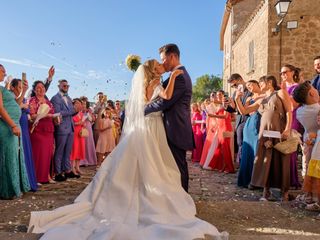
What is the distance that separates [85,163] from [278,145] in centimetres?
609

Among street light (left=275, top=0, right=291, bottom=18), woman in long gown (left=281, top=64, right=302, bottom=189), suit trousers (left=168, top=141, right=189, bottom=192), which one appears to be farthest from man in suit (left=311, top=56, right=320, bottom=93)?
street light (left=275, top=0, right=291, bottom=18)

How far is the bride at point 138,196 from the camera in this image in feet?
10.3

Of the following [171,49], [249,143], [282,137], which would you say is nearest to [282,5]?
[249,143]

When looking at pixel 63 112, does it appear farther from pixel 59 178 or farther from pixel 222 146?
pixel 222 146

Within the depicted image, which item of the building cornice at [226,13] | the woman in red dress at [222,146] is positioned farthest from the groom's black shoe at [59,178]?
the building cornice at [226,13]

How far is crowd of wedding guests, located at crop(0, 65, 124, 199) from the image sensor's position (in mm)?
5250

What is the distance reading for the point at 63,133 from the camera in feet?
22.9

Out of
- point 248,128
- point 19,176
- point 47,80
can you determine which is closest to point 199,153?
point 248,128

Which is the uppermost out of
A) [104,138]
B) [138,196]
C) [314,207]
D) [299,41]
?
[299,41]

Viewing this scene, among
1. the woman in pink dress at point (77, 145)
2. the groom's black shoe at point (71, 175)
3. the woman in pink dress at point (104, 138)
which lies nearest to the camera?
the groom's black shoe at point (71, 175)

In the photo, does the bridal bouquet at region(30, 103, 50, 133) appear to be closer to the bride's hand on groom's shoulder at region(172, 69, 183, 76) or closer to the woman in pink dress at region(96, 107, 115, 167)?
the woman in pink dress at region(96, 107, 115, 167)

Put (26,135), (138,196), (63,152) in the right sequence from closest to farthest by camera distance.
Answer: (138,196), (26,135), (63,152)

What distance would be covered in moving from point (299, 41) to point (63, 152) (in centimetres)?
1035

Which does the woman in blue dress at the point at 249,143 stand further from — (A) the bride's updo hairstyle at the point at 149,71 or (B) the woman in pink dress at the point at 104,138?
(B) the woman in pink dress at the point at 104,138
